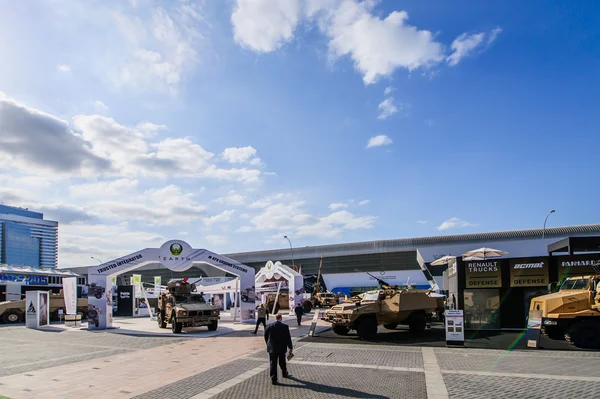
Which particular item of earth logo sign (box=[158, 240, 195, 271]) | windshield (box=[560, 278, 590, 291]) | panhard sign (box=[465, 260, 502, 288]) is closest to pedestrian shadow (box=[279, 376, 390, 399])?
windshield (box=[560, 278, 590, 291])

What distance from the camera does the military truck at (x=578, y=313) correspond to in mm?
13734

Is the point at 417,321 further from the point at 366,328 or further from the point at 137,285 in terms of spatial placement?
the point at 137,285

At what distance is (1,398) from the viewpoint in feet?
28.2

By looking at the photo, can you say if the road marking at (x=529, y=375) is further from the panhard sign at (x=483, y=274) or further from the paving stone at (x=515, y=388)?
the panhard sign at (x=483, y=274)

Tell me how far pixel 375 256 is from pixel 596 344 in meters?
51.9

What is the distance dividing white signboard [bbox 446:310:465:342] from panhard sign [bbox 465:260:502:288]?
6387 mm

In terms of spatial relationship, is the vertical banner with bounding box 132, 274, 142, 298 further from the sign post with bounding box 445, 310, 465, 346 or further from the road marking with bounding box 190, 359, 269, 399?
the sign post with bounding box 445, 310, 465, 346

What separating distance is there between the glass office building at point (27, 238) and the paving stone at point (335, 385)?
109 m

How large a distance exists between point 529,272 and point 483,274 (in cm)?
187

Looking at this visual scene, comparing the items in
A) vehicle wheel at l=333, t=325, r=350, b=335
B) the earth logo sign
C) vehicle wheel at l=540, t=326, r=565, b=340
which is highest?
the earth logo sign

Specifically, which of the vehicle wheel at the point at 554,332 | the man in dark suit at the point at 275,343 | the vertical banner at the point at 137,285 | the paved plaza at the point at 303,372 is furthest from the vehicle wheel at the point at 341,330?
the vertical banner at the point at 137,285

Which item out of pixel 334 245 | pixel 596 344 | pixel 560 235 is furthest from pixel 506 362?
pixel 334 245

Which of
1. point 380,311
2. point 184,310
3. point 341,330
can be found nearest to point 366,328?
point 380,311

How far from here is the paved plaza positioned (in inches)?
340
